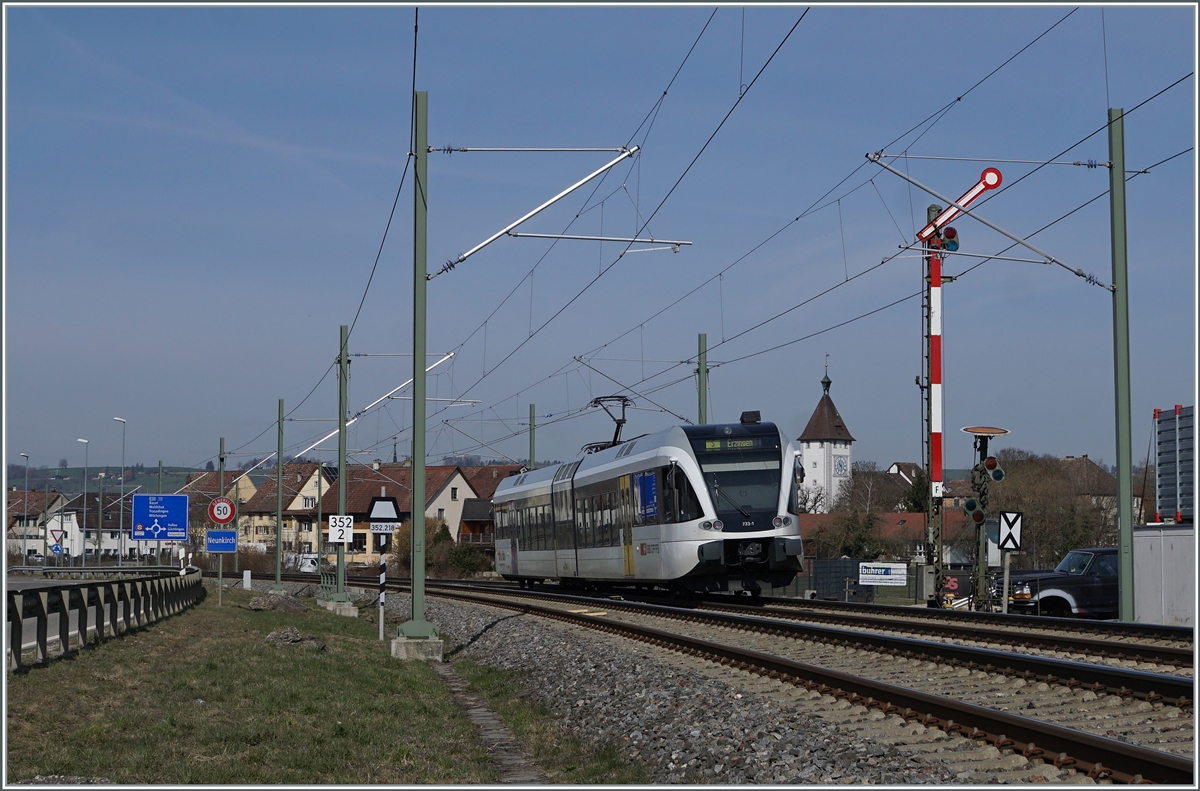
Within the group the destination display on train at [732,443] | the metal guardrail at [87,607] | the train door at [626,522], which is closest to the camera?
the metal guardrail at [87,607]

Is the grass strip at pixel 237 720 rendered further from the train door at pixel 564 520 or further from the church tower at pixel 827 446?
the church tower at pixel 827 446

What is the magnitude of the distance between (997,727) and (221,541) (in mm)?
31190

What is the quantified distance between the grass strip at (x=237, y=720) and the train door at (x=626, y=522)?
859 centimetres

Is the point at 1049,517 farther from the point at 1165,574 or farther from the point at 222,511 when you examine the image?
the point at 222,511

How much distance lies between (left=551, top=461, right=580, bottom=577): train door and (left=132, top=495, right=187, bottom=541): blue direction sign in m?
10.4

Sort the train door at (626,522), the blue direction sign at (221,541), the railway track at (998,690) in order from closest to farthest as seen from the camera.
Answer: the railway track at (998,690) < the train door at (626,522) < the blue direction sign at (221,541)

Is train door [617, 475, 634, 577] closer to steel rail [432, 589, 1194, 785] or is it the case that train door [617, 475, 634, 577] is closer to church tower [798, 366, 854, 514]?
steel rail [432, 589, 1194, 785]

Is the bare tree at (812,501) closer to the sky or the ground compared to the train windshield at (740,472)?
closer to the ground

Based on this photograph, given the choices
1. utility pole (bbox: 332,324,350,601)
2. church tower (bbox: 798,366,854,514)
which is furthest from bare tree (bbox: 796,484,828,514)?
utility pole (bbox: 332,324,350,601)

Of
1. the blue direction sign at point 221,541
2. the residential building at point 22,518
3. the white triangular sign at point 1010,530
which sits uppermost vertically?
the white triangular sign at point 1010,530

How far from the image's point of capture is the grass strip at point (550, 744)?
9.70m

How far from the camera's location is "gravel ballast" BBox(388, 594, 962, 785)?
8.40 meters

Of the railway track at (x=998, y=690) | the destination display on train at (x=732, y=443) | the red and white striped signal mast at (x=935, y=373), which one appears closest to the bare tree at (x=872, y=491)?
the red and white striped signal mast at (x=935, y=373)

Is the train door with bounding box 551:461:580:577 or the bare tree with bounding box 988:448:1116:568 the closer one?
the train door with bounding box 551:461:580:577
